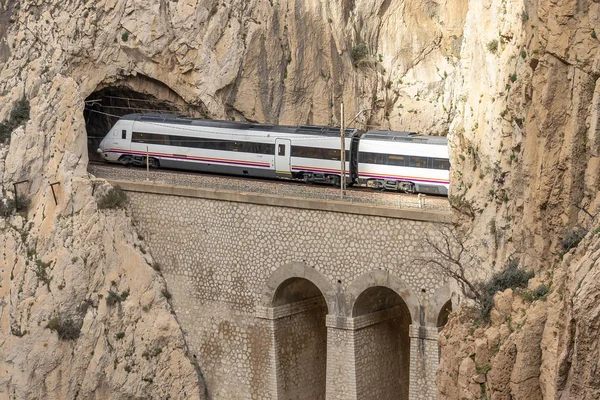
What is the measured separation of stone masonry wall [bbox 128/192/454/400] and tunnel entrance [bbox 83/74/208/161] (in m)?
5.32

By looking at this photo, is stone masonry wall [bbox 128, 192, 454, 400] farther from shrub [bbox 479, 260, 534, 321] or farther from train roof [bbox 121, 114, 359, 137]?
shrub [bbox 479, 260, 534, 321]

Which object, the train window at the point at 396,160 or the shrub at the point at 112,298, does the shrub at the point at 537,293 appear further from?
the shrub at the point at 112,298

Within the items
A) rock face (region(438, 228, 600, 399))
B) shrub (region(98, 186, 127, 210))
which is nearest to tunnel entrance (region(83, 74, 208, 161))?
shrub (region(98, 186, 127, 210))

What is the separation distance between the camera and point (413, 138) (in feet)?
157

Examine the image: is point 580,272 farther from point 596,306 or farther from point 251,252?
point 251,252

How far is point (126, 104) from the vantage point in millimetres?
56281

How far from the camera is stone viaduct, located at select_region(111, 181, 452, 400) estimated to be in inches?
1734

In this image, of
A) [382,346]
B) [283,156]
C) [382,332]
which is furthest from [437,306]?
[283,156]

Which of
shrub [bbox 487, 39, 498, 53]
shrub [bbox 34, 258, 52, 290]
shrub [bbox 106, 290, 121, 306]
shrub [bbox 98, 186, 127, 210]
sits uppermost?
shrub [bbox 487, 39, 498, 53]

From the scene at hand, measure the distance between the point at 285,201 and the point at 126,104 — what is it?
12.6 metres

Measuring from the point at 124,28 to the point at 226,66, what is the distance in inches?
170

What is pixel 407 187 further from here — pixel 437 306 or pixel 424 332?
pixel 424 332

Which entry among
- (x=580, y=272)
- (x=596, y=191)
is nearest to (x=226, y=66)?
(x=596, y=191)

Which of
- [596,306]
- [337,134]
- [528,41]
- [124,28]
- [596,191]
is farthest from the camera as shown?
[124,28]
